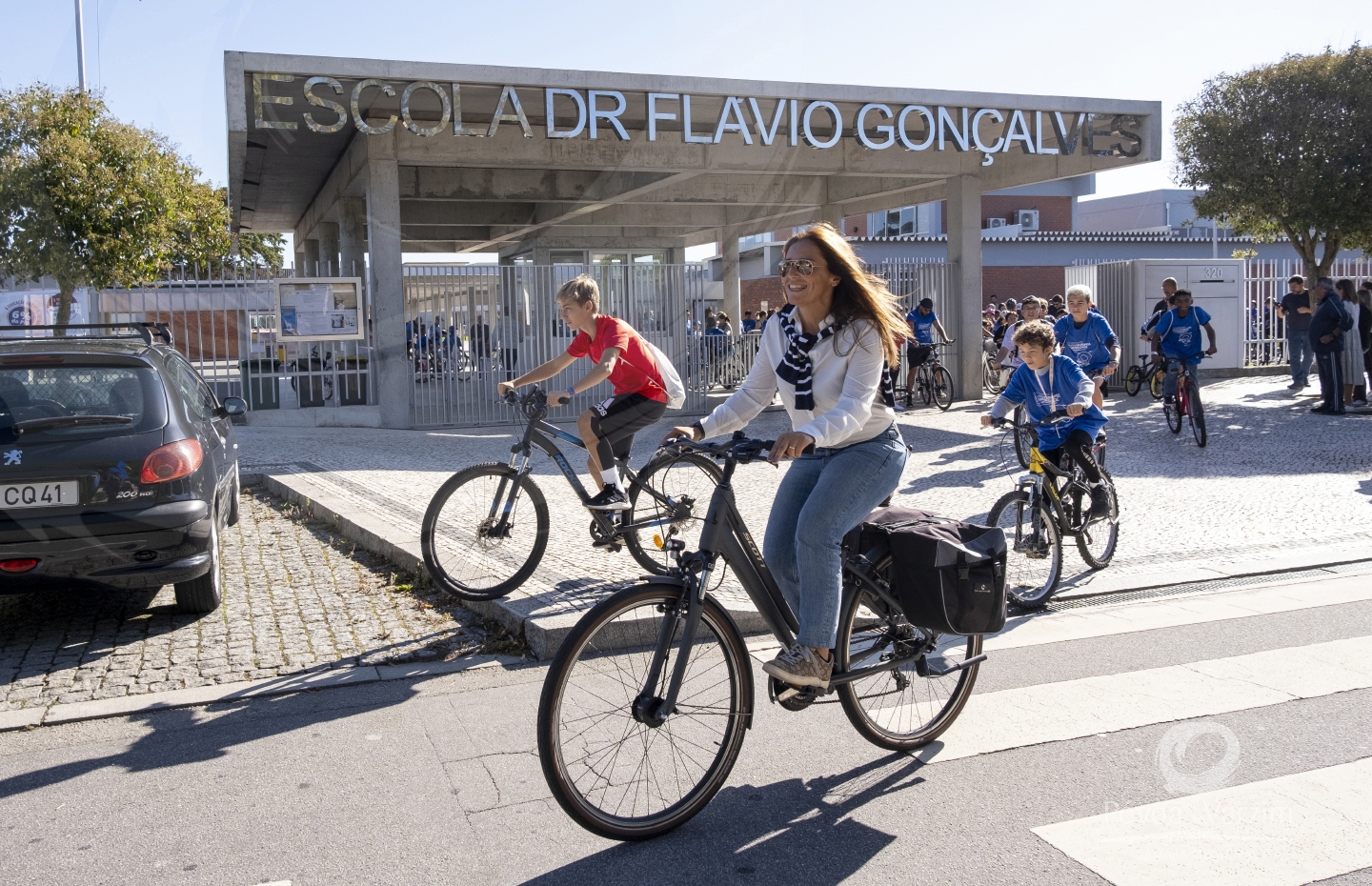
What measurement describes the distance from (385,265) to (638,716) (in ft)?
45.9

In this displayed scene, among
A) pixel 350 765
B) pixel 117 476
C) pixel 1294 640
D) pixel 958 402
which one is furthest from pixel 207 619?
pixel 958 402

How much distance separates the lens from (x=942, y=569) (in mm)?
3945

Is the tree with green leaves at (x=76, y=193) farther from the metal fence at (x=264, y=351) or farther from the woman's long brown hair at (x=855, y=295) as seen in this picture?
the woman's long brown hair at (x=855, y=295)

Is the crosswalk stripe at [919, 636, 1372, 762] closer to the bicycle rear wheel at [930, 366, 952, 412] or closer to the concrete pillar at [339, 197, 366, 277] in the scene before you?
the bicycle rear wheel at [930, 366, 952, 412]

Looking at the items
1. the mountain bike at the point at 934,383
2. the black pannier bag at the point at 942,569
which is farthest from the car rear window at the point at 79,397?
the mountain bike at the point at 934,383

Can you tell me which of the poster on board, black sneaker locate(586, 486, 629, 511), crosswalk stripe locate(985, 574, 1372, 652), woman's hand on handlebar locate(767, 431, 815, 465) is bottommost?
crosswalk stripe locate(985, 574, 1372, 652)

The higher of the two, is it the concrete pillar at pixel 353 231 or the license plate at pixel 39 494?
the concrete pillar at pixel 353 231

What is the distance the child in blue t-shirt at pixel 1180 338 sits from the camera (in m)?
13.2

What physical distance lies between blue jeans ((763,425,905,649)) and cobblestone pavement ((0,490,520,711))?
7.06 feet

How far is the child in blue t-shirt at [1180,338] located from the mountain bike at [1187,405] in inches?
0.9

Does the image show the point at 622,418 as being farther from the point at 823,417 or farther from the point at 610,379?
the point at 823,417

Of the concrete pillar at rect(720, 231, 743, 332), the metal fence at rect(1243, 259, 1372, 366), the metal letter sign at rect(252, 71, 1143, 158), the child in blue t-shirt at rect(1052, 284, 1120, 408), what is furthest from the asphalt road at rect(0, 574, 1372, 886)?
the concrete pillar at rect(720, 231, 743, 332)

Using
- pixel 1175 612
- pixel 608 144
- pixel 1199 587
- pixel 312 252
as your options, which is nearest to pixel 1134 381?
pixel 608 144

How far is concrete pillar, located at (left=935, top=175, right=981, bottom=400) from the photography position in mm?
20000
